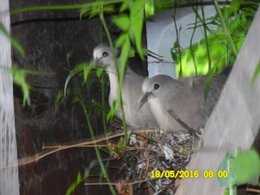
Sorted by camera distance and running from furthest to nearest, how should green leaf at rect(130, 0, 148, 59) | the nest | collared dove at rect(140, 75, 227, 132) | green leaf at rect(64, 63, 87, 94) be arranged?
collared dove at rect(140, 75, 227, 132)
the nest
green leaf at rect(64, 63, 87, 94)
green leaf at rect(130, 0, 148, 59)

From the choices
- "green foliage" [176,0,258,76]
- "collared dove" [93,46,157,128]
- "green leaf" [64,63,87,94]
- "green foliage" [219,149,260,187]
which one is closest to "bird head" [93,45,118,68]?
"collared dove" [93,46,157,128]

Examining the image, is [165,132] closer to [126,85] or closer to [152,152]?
[152,152]

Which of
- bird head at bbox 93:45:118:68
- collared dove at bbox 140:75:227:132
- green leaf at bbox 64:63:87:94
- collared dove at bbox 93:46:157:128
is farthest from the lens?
collared dove at bbox 93:46:157:128

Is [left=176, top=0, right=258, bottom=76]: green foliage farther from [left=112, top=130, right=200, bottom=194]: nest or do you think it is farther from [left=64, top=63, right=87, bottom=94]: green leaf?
[left=64, top=63, right=87, bottom=94]: green leaf

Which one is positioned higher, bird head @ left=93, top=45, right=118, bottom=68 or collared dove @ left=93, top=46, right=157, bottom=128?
bird head @ left=93, top=45, right=118, bottom=68

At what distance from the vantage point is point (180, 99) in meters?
2.06

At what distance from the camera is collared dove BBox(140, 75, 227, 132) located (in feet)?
6.40

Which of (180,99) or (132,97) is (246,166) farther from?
(132,97)

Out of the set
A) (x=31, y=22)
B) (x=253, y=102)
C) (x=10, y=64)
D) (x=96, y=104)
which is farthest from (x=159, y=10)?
(x=253, y=102)

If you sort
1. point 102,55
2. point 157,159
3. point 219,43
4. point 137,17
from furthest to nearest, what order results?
point 219,43 < point 102,55 < point 157,159 < point 137,17

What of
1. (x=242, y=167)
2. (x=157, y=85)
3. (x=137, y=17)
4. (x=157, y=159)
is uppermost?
(x=137, y=17)

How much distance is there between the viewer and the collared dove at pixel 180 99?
1952 mm

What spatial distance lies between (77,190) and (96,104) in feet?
0.88

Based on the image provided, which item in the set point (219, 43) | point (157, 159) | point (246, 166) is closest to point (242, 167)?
point (246, 166)
